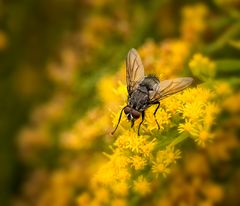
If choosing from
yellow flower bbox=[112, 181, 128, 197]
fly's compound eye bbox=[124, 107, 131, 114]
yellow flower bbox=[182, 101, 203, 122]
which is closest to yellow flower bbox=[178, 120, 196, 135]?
yellow flower bbox=[182, 101, 203, 122]

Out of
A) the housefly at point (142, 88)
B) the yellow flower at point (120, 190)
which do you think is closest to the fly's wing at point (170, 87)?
the housefly at point (142, 88)

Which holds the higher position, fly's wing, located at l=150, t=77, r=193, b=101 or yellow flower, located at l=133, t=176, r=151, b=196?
fly's wing, located at l=150, t=77, r=193, b=101

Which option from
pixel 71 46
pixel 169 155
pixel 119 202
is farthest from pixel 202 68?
pixel 71 46

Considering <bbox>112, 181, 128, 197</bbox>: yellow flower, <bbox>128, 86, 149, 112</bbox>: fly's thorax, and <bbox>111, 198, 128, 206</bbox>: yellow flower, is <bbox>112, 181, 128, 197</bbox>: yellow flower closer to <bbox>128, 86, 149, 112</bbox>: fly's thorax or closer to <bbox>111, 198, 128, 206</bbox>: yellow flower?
<bbox>111, 198, 128, 206</bbox>: yellow flower

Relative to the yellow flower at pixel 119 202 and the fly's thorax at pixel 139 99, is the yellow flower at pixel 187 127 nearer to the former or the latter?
the fly's thorax at pixel 139 99

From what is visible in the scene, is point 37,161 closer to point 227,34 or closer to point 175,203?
point 175,203

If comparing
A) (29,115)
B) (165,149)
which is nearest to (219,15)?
(165,149)

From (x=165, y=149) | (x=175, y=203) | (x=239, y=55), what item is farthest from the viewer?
(x=239, y=55)
